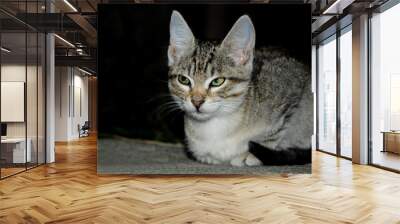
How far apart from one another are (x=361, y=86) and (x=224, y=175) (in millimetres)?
3600

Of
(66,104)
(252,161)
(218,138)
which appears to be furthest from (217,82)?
(66,104)

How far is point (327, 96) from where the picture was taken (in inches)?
406

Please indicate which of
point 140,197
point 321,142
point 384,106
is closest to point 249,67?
point 140,197

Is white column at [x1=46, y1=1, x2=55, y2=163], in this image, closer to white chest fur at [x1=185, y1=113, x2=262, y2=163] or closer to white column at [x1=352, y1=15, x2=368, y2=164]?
white chest fur at [x1=185, y1=113, x2=262, y2=163]

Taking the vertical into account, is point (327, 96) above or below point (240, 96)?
above

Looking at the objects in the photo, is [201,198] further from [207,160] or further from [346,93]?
[346,93]

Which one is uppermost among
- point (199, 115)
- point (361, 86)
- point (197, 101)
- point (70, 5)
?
point (70, 5)

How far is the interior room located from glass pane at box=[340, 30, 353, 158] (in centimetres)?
2

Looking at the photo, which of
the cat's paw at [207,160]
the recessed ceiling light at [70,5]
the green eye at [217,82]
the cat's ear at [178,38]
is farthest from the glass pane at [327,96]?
the recessed ceiling light at [70,5]

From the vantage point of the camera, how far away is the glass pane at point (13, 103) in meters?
6.16

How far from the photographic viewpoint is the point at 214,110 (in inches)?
227

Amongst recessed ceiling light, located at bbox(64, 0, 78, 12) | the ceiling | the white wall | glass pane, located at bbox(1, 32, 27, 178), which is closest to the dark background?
recessed ceiling light, located at bbox(64, 0, 78, 12)

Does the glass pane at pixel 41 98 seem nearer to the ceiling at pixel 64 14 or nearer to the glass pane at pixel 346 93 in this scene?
the ceiling at pixel 64 14

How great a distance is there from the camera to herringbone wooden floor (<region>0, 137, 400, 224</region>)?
12.7 ft
